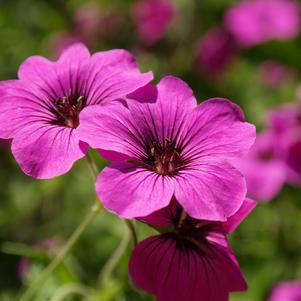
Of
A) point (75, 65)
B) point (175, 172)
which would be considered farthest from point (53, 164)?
point (75, 65)

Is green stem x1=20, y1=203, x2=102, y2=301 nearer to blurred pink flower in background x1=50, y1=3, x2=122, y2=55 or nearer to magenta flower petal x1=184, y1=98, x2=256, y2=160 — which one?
magenta flower petal x1=184, y1=98, x2=256, y2=160

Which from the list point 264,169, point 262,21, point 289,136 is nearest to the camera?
point 289,136

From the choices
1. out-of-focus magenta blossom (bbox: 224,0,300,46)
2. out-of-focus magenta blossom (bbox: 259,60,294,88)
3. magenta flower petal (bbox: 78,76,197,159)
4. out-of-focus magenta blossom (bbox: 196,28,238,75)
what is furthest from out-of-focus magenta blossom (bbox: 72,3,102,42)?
magenta flower petal (bbox: 78,76,197,159)

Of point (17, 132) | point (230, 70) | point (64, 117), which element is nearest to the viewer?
point (17, 132)

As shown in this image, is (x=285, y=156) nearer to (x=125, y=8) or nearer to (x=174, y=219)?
(x=174, y=219)

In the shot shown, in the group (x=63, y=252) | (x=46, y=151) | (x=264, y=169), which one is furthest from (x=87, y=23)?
(x=46, y=151)

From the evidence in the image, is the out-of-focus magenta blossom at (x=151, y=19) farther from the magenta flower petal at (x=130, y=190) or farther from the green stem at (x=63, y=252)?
the magenta flower petal at (x=130, y=190)

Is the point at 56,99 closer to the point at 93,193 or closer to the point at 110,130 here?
the point at 110,130

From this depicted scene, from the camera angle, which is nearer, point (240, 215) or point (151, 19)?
point (240, 215)
